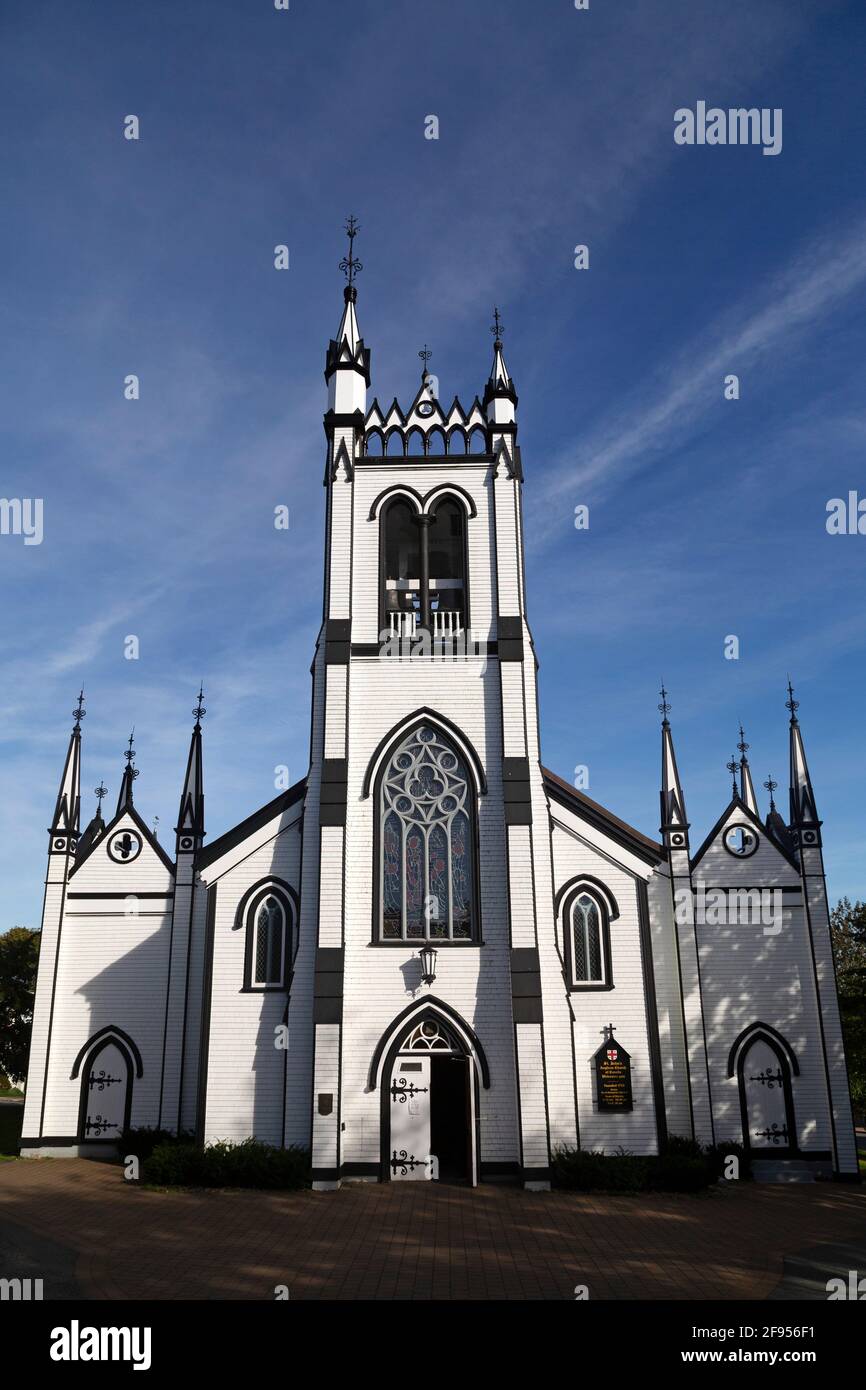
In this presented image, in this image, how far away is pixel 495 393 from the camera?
2803 centimetres

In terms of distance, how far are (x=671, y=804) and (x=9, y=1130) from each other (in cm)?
2568

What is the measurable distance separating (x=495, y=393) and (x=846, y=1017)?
2223 cm

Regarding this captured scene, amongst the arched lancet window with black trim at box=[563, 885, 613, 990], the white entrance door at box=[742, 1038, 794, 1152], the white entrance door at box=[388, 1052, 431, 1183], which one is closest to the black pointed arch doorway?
the white entrance door at box=[388, 1052, 431, 1183]

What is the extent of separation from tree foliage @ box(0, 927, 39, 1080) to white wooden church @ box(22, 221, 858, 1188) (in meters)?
7.02

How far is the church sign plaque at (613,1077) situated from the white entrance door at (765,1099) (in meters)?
3.40

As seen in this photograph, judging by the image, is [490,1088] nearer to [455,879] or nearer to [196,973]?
[455,879]

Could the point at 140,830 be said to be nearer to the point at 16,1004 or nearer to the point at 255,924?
the point at 255,924

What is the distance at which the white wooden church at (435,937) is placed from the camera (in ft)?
72.7

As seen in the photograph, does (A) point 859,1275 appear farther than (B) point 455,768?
No

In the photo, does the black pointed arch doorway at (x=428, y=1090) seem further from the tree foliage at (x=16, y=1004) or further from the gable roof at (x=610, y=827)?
the tree foliage at (x=16, y=1004)

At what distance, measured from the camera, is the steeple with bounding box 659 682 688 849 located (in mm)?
25109

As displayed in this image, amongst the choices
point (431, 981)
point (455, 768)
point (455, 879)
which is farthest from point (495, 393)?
point (431, 981)

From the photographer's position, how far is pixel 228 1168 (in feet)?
67.7

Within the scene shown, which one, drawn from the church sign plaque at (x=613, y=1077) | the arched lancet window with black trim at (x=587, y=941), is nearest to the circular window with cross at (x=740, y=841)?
the arched lancet window with black trim at (x=587, y=941)
